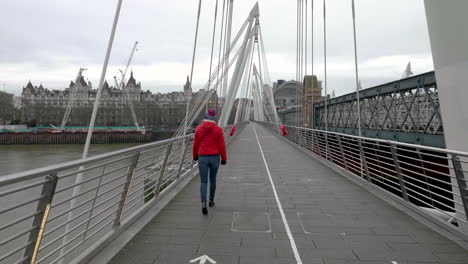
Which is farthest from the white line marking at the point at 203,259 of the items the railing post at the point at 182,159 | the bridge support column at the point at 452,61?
the railing post at the point at 182,159

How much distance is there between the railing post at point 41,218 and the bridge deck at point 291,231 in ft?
3.29

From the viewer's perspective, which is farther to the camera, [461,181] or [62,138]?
[62,138]

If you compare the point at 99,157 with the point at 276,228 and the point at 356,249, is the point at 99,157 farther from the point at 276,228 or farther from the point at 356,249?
the point at 356,249

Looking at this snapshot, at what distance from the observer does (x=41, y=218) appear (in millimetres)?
2721

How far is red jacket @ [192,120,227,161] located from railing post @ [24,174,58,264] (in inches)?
112

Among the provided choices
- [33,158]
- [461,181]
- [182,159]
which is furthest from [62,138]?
[461,181]

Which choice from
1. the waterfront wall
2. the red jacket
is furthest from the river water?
the red jacket

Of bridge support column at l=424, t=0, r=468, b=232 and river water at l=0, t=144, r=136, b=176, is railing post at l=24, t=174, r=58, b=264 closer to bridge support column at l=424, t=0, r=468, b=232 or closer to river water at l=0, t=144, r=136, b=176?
bridge support column at l=424, t=0, r=468, b=232

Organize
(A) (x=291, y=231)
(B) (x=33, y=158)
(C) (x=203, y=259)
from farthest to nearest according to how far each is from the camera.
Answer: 1. (B) (x=33, y=158)
2. (A) (x=291, y=231)
3. (C) (x=203, y=259)

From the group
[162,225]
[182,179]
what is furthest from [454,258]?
[182,179]

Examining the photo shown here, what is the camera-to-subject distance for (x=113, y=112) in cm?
9856

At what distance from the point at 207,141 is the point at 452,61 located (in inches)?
143

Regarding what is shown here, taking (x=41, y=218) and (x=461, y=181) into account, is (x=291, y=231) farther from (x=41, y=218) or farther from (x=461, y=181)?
(x=41, y=218)

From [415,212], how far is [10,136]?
77.6m
